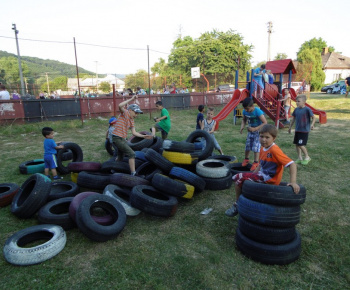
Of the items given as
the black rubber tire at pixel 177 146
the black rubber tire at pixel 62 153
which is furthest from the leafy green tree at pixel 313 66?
the black rubber tire at pixel 62 153

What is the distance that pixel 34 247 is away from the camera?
292 cm

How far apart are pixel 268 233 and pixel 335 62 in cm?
7219

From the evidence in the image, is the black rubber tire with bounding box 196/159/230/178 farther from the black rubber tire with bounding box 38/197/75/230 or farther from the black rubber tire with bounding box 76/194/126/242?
the black rubber tire with bounding box 38/197/75/230

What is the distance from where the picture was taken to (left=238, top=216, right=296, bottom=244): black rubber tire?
2764mm

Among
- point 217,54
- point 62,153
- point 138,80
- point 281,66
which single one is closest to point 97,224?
point 62,153

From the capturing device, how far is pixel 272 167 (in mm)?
3111

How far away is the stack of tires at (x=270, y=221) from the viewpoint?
8.82 feet

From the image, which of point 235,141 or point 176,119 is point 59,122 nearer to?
point 176,119

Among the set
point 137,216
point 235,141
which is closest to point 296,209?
point 137,216

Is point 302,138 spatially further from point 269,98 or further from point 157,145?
point 269,98

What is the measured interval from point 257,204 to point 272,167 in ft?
2.01

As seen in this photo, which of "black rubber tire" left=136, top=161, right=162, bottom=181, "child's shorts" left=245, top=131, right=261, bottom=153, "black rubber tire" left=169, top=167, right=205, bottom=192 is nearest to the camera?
"black rubber tire" left=169, top=167, right=205, bottom=192

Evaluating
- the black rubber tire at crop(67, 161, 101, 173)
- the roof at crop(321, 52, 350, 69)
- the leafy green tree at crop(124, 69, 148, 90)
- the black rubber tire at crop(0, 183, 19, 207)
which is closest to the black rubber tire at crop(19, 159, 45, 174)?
A: the black rubber tire at crop(0, 183, 19, 207)

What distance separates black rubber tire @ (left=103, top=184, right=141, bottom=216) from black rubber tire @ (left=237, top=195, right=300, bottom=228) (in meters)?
1.98
